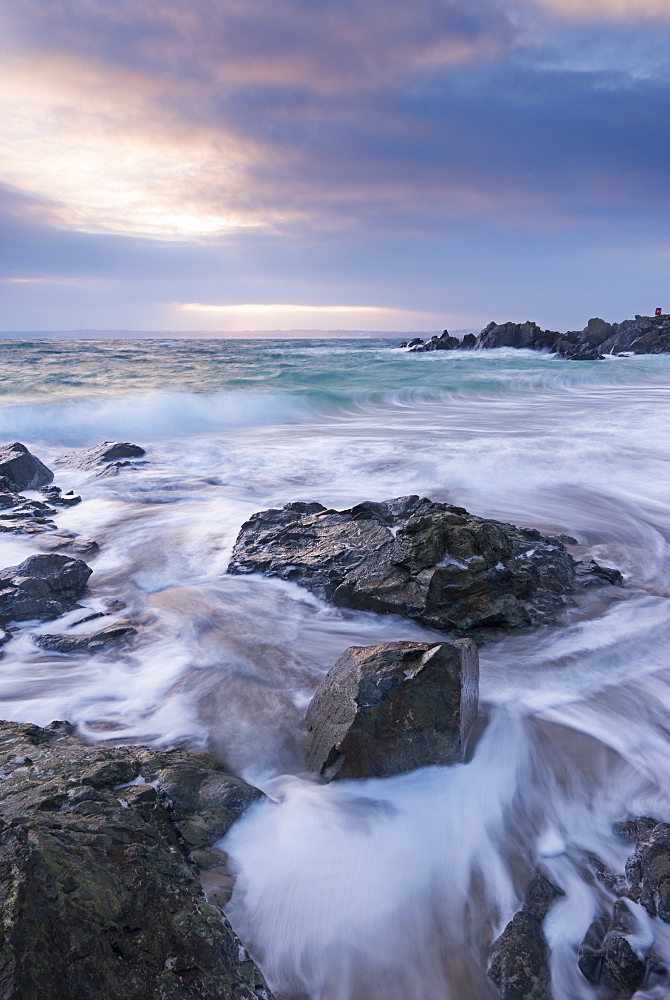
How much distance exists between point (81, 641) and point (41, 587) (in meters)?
0.75

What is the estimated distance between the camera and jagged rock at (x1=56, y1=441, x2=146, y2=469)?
33.5 feet

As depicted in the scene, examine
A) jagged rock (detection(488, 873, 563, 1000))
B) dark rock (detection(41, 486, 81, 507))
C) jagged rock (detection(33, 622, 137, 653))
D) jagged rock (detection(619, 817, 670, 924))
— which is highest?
jagged rock (detection(619, 817, 670, 924))

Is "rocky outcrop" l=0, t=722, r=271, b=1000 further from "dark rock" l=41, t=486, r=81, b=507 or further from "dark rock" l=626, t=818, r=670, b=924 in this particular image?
"dark rock" l=41, t=486, r=81, b=507

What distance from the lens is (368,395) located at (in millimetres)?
21531

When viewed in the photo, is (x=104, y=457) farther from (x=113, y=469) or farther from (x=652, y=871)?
(x=652, y=871)

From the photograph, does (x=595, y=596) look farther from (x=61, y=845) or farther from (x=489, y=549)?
(x=61, y=845)

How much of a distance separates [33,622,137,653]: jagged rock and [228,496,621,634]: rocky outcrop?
1.33 metres

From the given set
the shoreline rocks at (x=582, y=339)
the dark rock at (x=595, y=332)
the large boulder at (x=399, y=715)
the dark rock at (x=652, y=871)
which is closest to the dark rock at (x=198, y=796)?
the large boulder at (x=399, y=715)

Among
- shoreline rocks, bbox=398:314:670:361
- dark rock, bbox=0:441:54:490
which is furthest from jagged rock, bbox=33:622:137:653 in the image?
shoreline rocks, bbox=398:314:670:361

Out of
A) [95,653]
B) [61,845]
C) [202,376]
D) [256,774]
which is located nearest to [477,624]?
[256,774]

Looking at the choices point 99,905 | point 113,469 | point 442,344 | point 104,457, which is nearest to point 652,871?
point 99,905

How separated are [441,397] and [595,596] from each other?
1778cm

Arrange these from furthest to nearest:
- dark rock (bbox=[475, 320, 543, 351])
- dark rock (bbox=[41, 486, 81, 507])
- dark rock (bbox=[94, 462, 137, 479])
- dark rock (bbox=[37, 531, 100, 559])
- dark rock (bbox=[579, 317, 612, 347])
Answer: dark rock (bbox=[475, 320, 543, 351])
dark rock (bbox=[579, 317, 612, 347])
dark rock (bbox=[94, 462, 137, 479])
dark rock (bbox=[41, 486, 81, 507])
dark rock (bbox=[37, 531, 100, 559])

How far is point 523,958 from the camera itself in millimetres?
1991
